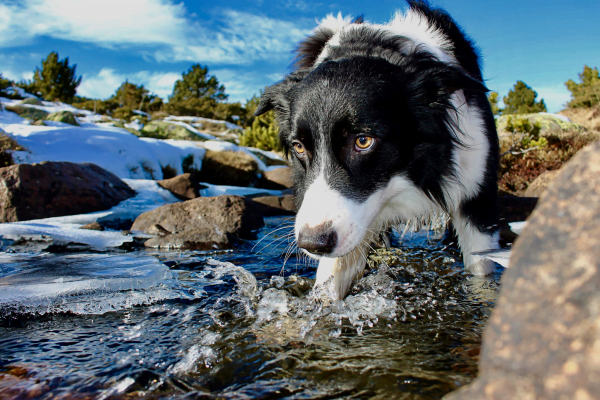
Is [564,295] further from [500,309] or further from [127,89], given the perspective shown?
[127,89]

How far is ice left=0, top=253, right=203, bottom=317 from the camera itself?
2299 millimetres

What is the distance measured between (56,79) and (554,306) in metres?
46.9

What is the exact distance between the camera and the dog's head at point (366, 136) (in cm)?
204

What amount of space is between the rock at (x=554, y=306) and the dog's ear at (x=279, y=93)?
7.28 feet

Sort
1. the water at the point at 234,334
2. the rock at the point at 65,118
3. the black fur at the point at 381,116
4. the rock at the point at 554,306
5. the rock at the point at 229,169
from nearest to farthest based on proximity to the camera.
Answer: the rock at the point at 554,306 < the water at the point at 234,334 < the black fur at the point at 381,116 < the rock at the point at 229,169 < the rock at the point at 65,118

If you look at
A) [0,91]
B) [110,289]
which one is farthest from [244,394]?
[0,91]

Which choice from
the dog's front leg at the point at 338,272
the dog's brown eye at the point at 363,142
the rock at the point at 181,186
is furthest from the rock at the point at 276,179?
the dog's brown eye at the point at 363,142

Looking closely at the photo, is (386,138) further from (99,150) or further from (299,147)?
(99,150)

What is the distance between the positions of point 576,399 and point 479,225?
7.71ft

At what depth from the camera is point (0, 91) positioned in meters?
29.1

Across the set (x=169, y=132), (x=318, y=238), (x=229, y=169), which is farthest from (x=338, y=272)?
(x=169, y=132)

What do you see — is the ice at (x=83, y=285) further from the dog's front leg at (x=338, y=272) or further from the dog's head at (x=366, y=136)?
the dog's head at (x=366, y=136)

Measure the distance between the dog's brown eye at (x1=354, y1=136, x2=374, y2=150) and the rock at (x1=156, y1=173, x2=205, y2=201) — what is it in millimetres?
6512

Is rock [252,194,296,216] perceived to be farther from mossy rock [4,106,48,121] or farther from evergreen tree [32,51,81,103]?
evergreen tree [32,51,81,103]
